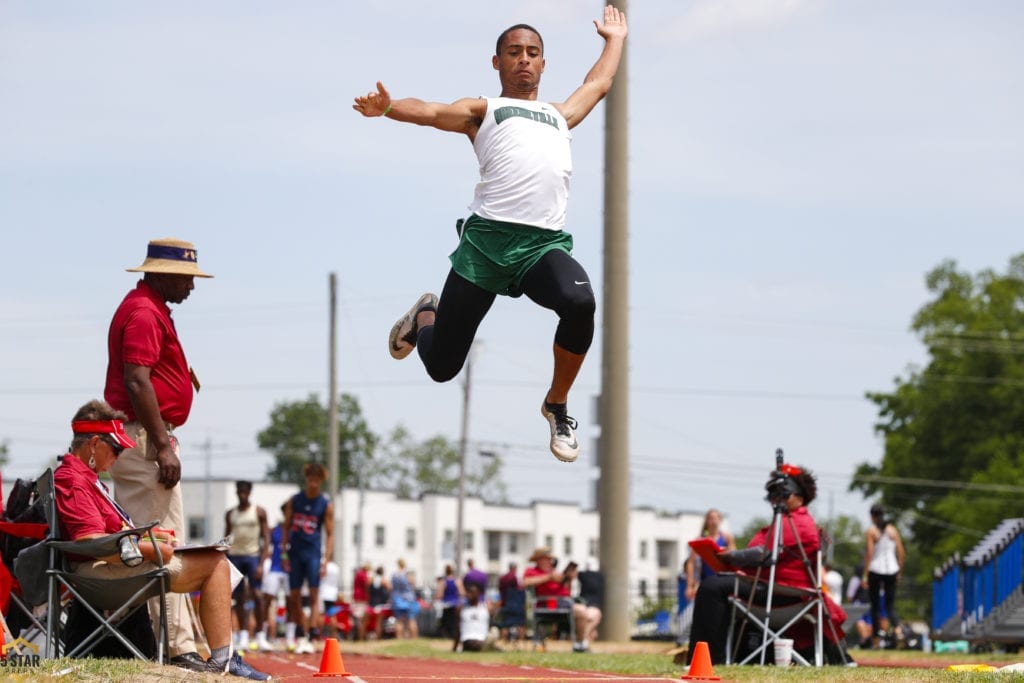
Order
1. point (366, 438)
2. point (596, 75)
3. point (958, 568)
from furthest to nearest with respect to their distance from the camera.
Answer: point (366, 438) < point (958, 568) < point (596, 75)

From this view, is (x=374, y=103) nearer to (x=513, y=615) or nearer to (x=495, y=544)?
(x=513, y=615)

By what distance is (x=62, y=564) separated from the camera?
9164 mm

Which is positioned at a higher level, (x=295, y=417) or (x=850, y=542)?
(x=295, y=417)

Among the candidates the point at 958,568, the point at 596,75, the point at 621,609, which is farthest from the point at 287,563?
the point at 596,75

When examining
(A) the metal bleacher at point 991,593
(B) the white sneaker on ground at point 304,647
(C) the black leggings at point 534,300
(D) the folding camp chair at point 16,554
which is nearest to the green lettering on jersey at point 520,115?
(C) the black leggings at point 534,300

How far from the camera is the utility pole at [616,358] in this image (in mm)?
21594

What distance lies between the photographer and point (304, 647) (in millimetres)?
16688

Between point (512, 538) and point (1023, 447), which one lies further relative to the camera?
point (512, 538)

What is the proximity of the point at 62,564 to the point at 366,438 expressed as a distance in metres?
124

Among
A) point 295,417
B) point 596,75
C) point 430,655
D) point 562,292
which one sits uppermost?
point 295,417

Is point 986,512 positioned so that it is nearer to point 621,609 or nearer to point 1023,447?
point 1023,447

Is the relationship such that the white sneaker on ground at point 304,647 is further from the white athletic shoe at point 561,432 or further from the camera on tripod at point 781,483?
the white athletic shoe at point 561,432

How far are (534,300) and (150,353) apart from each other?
251 cm

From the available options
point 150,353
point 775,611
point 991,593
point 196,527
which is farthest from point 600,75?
point 196,527
